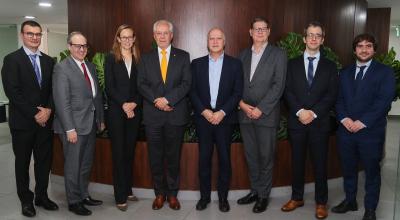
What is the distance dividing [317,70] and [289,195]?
159 cm

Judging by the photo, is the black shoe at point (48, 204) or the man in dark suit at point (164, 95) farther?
the black shoe at point (48, 204)

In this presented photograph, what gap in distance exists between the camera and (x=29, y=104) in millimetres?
3338

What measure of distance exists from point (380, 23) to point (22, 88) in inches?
356

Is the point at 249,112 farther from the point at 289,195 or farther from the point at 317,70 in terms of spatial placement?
the point at 289,195

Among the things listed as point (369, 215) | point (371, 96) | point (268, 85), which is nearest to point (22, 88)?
point (268, 85)

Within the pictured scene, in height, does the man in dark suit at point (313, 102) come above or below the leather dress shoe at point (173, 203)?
above

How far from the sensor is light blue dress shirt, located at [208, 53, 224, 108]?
3.53 meters

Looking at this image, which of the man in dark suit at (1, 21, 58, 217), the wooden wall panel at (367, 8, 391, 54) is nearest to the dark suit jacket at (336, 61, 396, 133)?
the man in dark suit at (1, 21, 58, 217)

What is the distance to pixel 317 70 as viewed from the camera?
3424 millimetres

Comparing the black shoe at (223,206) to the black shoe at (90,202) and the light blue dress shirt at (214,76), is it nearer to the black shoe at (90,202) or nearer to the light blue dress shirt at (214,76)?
Result: the light blue dress shirt at (214,76)

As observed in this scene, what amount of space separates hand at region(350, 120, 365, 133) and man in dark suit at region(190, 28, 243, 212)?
1066 mm

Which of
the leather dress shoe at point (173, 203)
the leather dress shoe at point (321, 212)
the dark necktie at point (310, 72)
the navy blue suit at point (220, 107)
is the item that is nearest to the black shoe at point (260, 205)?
the navy blue suit at point (220, 107)

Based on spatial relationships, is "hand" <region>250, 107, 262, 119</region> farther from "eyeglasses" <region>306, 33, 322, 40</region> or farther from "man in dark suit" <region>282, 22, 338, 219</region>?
"eyeglasses" <region>306, 33, 322, 40</region>

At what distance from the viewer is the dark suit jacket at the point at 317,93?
11.2ft
